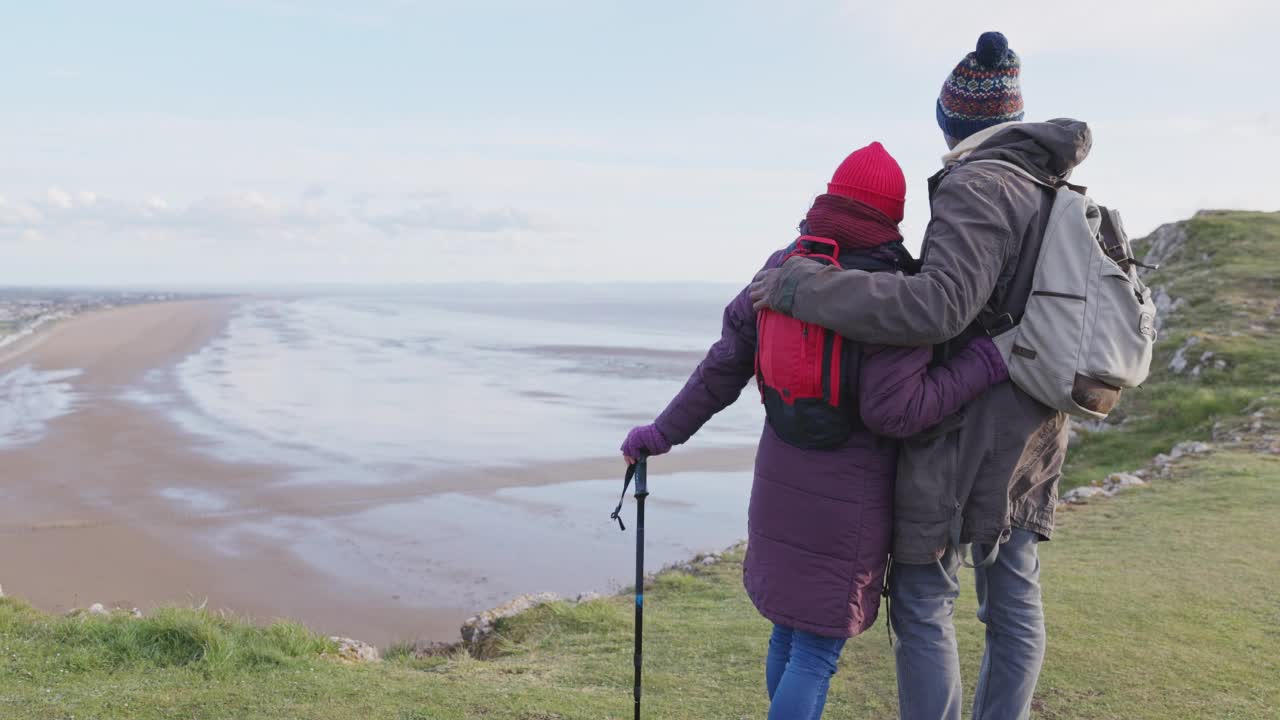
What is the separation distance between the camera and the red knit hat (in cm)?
264

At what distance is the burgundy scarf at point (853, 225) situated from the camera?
265 centimetres

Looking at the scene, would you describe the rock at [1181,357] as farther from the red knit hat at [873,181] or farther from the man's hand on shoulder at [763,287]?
the man's hand on shoulder at [763,287]

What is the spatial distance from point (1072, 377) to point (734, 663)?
280cm

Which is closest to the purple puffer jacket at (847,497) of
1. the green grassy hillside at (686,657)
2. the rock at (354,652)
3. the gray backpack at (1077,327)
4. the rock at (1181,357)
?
the gray backpack at (1077,327)

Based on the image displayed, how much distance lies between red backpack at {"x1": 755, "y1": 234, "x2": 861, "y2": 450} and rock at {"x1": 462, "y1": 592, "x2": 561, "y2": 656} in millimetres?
3893

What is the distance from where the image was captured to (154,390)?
26.3 metres

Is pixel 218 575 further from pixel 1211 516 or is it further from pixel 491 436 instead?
pixel 1211 516

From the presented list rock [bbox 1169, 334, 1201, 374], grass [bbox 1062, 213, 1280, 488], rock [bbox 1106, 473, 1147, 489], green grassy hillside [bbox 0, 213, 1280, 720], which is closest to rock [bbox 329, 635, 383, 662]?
green grassy hillside [bbox 0, 213, 1280, 720]

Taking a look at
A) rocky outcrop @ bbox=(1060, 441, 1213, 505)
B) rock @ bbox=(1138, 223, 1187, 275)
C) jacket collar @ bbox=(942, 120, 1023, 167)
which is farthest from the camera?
rock @ bbox=(1138, 223, 1187, 275)

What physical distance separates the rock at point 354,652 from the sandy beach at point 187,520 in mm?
2907

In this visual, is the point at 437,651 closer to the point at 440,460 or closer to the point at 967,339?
the point at 967,339

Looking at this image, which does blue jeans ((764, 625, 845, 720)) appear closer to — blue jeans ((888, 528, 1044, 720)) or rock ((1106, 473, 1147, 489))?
blue jeans ((888, 528, 1044, 720))

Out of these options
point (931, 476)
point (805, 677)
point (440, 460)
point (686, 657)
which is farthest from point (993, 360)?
point (440, 460)

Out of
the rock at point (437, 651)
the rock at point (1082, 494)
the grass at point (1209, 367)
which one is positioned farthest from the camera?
the grass at point (1209, 367)
